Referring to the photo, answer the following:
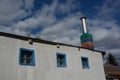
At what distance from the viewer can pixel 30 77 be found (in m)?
10.4

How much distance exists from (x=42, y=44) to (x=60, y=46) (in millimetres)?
1656

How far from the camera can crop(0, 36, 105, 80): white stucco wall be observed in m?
9.63

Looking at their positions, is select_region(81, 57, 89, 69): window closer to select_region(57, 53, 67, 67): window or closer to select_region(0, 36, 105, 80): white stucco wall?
select_region(0, 36, 105, 80): white stucco wall

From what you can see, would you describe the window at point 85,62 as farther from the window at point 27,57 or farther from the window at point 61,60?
the window at point 27,57

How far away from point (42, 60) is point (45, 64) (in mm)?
343

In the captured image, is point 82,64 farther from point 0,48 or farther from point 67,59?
point 0,48

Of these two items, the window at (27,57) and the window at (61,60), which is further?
the window at (61,60)

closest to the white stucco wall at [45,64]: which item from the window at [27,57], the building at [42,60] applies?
the building at [42,60]

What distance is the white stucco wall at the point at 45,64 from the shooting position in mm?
9633

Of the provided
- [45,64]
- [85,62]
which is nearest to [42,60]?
[45,64]

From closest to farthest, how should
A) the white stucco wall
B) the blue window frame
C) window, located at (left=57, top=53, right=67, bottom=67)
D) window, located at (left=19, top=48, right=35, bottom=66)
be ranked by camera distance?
the white stucco wall
window, located at (left=19, top=48, right=35, bottom=66)
window, located at (left=57, top=53, right=67, bottom=67)
the blue window frame

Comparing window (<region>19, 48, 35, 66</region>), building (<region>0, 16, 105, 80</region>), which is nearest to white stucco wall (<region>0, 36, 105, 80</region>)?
building (<region>0, 16, 105, 80</region>)

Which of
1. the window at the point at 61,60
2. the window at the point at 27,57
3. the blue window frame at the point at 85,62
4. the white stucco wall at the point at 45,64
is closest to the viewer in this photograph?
the white stucco wall at the point at 45,64

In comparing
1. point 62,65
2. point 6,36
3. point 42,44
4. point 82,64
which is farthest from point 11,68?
point 82,64
